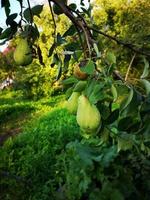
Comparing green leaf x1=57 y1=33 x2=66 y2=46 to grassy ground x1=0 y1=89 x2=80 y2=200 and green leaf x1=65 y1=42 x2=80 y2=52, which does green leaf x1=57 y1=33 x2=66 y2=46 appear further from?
grassy ground x1=0 y1=89 x2=80 y2=200

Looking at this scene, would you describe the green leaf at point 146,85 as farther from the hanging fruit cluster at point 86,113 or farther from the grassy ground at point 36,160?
the grassy ground at point 36,160

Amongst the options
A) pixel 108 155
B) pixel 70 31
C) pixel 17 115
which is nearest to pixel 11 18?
pixel 70 31

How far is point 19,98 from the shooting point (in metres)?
15.2

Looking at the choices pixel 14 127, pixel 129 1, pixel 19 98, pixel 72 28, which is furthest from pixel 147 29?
pixel 72 28

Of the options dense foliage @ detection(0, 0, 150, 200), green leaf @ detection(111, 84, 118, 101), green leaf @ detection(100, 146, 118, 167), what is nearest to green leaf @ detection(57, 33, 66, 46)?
dense foliage @ detection(0, 0, 150, 200)

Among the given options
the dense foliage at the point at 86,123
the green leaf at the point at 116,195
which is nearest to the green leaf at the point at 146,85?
the dense foliage at the point at 86,123

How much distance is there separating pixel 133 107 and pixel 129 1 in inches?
512

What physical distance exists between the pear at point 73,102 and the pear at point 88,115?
0.05 m

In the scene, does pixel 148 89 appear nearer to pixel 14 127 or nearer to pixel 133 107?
pixel 133 107

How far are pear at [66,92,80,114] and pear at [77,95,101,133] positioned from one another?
0.17 ft

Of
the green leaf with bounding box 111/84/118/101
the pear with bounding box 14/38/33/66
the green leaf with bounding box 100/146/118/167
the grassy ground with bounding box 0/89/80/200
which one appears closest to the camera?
the green leaf with bounding box 111/84/118/101

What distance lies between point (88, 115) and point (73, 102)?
3.4 inches

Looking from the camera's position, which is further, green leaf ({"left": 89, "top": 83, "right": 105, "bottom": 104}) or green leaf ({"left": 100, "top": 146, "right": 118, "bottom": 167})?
green leaf ({"left": 100, "top": 146, "right": 118, "bottom": 167})

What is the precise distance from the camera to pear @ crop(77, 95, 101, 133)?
2.83 ft
